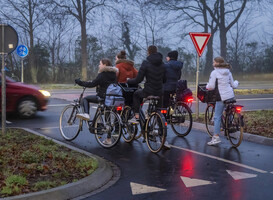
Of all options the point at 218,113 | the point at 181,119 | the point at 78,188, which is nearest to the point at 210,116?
the point at 181,119

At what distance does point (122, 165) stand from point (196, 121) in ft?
16.6

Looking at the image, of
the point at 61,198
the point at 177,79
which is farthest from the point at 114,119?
the point at 61,198

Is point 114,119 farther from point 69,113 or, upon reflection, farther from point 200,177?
point 200,177

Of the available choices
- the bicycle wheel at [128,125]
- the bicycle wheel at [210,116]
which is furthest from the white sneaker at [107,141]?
the bicycle wheel at [210,116]

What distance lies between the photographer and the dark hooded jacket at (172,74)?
887cm

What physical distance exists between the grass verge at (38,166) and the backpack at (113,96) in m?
1.22

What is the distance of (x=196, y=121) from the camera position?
36.6 feet

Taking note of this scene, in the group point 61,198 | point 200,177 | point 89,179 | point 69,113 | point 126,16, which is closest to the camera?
point 61,198

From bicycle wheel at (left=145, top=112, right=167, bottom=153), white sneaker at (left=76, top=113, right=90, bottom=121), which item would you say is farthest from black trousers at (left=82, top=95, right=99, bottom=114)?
bicycle wheel at (left=145, top=112, right=167, bottom=153)

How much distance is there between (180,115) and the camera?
356 inches

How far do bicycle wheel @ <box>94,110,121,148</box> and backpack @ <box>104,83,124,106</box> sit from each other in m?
0.19

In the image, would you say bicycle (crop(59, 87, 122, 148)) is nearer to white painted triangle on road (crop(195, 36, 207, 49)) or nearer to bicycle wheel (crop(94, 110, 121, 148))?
bicycle wheel (crop(94, 110, 121, 148))

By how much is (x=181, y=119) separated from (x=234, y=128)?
1479 millimetres

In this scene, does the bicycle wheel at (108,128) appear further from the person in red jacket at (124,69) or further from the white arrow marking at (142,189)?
the white arrow marking at (142,189)
